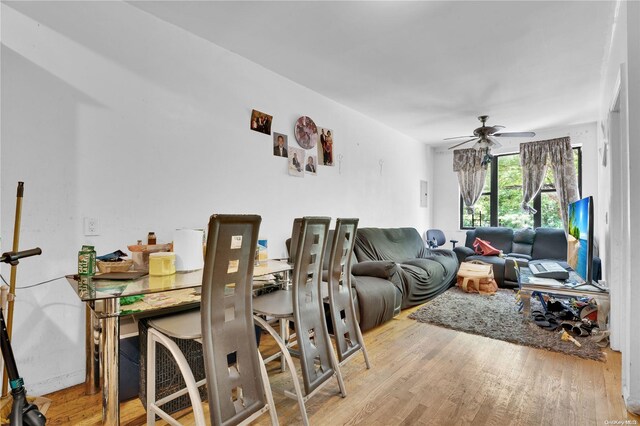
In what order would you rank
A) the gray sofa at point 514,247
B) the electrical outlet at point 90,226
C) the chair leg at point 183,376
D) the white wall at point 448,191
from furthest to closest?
the white wall at point 448,191
the gray sofa at point 514,247
the electrical outlet at point 90,226
the chair leg at point 183,376

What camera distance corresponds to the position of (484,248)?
5.12 metres

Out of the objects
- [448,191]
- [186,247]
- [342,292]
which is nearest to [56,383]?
[186,247]

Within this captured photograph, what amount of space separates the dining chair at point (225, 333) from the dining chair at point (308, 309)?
26 centimetres

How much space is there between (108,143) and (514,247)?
224 inches

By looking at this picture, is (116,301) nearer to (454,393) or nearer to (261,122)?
(454,393)

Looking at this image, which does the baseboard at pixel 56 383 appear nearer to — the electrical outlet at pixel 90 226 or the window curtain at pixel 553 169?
the electrical outlet at pixel 90 226

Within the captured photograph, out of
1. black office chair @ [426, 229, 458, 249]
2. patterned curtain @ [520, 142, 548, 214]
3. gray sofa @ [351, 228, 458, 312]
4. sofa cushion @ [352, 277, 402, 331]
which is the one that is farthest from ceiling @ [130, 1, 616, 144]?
black office chair @ [426, 229, 458, 249]

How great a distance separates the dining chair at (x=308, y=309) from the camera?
1729 mm

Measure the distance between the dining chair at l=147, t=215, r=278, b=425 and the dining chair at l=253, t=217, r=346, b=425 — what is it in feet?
0.84

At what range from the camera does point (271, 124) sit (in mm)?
3215

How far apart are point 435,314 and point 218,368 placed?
2.68 m

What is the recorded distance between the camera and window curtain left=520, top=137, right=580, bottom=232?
5.20 m

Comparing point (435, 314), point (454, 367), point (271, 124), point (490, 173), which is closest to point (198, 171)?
point (271, 124)

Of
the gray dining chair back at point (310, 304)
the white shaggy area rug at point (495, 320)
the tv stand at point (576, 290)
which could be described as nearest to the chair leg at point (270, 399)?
the gray dining chair back at point (310, 304)
